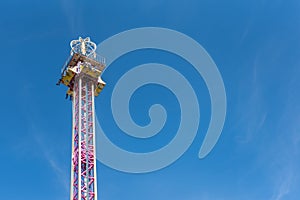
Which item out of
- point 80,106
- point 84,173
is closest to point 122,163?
point 84,173

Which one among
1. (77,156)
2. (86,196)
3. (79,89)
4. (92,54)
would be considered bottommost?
(86,196)

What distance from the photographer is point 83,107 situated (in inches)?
2108

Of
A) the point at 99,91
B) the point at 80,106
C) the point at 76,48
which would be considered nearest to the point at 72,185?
the point at 80,106

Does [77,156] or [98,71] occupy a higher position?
[98,71]

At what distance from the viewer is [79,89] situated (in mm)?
53750

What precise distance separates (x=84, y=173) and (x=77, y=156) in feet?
7.64

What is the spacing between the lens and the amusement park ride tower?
47531 mm

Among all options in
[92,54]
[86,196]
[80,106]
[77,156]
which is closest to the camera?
[86,196]

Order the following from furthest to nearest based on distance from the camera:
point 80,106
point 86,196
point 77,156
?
point 80,106 < point 77,156 < point 86,196

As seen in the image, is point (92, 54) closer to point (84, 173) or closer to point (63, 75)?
point (63, 75)

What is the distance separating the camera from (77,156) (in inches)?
1951

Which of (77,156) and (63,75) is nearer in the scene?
(77,156)

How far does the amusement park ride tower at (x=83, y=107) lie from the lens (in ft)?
156

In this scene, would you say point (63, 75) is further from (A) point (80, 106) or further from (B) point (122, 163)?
(B) point (122, 163)
